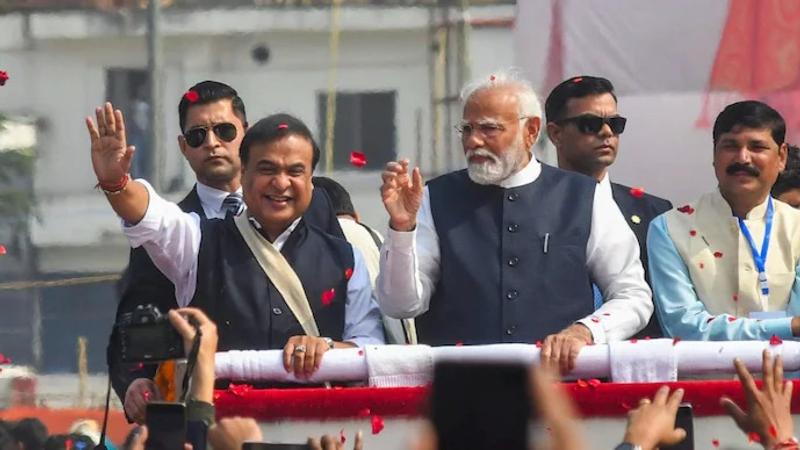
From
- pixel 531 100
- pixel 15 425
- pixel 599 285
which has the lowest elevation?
pixel 15 425

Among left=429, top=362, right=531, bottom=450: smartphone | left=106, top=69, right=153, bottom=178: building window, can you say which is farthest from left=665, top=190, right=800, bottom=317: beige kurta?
left=106, top=69, right=153, bottom=178: building window

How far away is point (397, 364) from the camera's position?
5559 millimetres

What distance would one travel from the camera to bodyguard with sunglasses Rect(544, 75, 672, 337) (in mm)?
6848

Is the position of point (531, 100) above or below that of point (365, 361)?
above

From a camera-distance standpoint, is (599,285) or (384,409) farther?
(599,285)

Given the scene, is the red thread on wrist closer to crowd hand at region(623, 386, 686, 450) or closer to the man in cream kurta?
the man in cream kurta

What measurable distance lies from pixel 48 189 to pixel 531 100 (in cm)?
562

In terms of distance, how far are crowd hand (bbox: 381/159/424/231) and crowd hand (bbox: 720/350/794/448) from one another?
1136 millimetres

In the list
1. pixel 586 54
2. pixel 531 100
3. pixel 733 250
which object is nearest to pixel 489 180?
pixel 531 100

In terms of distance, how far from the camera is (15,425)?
8.87m

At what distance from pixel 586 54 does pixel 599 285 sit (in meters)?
4.25

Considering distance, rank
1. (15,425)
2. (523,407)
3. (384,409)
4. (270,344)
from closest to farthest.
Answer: (523,407) < (384,409) < (270,344) < (15,425)

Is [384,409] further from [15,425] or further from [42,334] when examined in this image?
[42,334]

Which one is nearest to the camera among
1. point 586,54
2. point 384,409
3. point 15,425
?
point 384,409
